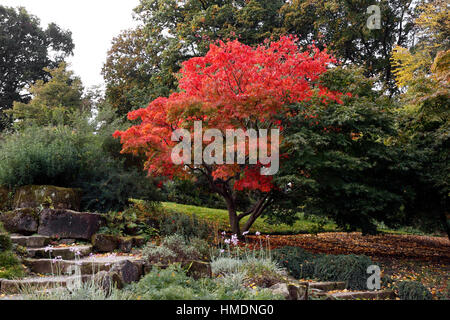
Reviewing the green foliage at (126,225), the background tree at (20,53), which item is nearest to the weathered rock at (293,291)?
the green foliage at (126,225)

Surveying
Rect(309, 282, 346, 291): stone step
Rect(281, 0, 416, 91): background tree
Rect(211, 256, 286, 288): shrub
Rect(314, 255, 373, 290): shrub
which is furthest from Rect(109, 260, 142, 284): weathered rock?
Rect(281, 0, 416, 91): background tree

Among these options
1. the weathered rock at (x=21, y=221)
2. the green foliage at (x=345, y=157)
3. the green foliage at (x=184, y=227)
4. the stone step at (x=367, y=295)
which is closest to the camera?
the stone step at (x=367, y=295)

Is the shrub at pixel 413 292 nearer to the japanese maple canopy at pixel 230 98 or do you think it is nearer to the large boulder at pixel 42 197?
the japanese maple canopy at pixel 230 98

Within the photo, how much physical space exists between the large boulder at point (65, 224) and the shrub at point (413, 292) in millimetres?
5395

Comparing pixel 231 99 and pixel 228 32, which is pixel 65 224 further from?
pixel 228 32

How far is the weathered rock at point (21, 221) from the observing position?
635 cm

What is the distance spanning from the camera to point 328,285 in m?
5.09

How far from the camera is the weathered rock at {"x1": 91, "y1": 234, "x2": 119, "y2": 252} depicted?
21.1 feet

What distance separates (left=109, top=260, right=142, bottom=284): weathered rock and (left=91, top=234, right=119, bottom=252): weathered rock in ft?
7.73

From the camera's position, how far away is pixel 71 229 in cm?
652

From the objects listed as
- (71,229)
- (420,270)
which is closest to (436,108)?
(420,270)

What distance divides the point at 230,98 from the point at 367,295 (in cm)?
394

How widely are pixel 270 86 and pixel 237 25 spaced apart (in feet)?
28.7

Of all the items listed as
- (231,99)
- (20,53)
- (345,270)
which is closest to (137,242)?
(231,99)
